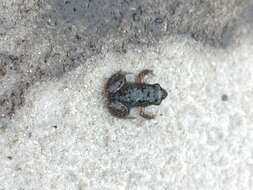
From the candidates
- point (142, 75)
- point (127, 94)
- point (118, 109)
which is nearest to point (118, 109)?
point (118, 109)

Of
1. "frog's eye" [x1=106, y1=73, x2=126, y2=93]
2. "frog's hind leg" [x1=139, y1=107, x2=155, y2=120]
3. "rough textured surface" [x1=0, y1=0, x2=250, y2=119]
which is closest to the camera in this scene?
"rough textured surface" [x1=0, y1=0, x2=250, y2=119]

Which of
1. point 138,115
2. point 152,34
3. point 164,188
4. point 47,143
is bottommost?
point 164,188

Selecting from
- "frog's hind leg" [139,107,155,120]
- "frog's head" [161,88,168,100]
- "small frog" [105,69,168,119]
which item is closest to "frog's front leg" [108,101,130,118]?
"small frog" [105,69,168,119]

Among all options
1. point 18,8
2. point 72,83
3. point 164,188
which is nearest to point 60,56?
point 72,83

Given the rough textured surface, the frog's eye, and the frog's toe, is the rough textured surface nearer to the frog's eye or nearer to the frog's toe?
the frog's eye

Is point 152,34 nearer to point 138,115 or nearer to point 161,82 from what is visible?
point 161,82

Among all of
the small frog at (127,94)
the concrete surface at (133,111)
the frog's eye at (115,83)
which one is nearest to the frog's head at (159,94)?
the small frog at (127,94)

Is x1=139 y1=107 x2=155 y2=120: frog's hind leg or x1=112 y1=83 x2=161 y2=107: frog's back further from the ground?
x1=112 y1=83 x2=161 y2=107: frog's back

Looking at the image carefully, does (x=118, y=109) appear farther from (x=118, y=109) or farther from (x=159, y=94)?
(x=159, y=94)
